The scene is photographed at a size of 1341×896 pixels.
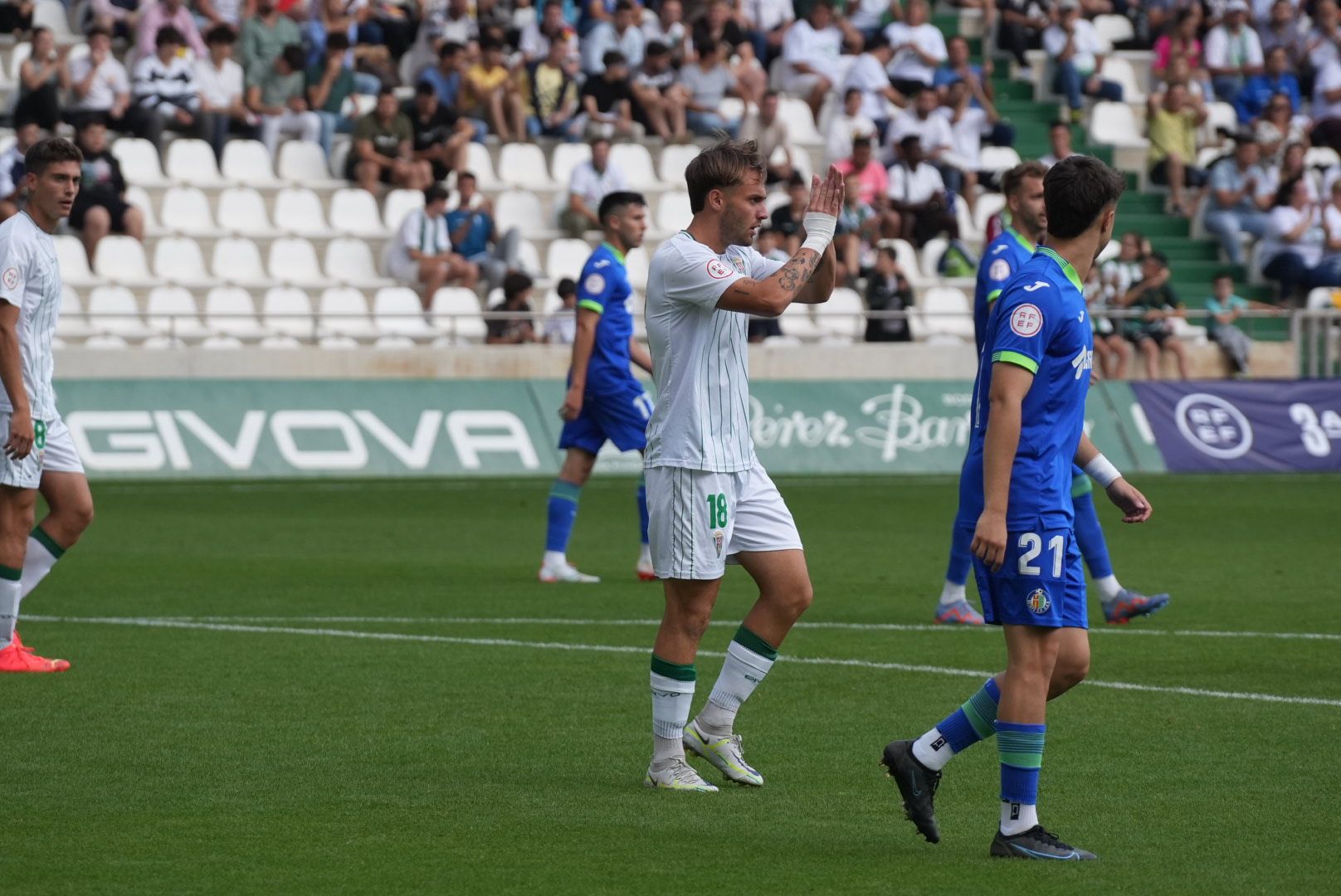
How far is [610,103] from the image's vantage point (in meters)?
28.3

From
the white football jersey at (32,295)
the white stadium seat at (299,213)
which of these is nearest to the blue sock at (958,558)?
the white football jersey at (32,295)

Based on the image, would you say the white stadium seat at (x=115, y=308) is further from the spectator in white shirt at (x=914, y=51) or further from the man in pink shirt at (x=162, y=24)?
the spectator in white shirt at (x=914, y=51)

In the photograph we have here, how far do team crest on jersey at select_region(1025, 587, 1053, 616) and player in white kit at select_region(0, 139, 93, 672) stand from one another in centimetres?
505

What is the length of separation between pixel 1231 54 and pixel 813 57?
6906mm

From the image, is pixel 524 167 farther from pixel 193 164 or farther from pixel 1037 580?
pixel 1037 580

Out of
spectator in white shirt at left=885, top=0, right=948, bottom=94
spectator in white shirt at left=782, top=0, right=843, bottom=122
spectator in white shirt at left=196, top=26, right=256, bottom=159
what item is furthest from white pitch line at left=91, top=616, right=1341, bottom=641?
spectator in white shirt at left=885, top=0, right=948, bottom=94

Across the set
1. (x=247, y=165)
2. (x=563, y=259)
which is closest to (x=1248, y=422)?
(x=563, y=259)

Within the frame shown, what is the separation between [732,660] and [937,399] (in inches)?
647

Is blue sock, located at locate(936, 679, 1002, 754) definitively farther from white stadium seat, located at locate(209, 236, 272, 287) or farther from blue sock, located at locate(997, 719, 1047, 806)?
white stadium seat, located at locate(209, 236, 272, 287)

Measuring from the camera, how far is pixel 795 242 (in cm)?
2588

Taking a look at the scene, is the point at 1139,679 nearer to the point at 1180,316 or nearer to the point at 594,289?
the point at 594,289

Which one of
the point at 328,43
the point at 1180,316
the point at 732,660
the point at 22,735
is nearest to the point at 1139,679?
the point at 732,660

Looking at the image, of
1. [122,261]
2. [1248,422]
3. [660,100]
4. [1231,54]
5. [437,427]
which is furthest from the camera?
[1231,54]

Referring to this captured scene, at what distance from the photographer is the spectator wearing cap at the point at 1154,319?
25.0m
